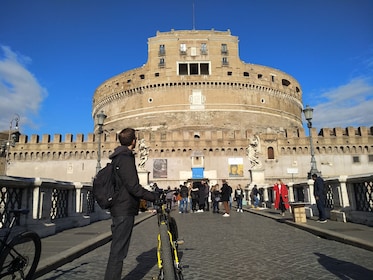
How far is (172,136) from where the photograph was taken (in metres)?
35.2

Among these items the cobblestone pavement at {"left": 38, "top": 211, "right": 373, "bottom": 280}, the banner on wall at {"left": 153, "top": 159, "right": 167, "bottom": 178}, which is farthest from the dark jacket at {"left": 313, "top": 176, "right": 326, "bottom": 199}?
the banner on wall at {"left": 153, "top": 159, "right": 167, "bottom": 178}

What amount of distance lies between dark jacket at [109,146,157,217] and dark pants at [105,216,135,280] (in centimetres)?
8

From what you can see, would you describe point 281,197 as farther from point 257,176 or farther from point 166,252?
point 257,176

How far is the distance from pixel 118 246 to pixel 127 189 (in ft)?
1.77

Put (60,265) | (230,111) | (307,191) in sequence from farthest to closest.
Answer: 1. (230,111)
2. (307,191)
3. (60,265)

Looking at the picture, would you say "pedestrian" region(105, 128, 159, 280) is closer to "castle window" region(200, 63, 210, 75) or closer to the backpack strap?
the backpack strap

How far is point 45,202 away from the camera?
6.64m

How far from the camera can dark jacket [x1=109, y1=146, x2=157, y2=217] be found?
287 centimetres

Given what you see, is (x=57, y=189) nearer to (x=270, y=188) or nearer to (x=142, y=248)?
(x=142, y=248)

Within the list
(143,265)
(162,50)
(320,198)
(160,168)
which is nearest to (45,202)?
(143,265)

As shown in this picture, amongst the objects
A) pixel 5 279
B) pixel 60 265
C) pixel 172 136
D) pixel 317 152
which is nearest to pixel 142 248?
pixel 60 265

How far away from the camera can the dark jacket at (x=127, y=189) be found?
9.41 ft

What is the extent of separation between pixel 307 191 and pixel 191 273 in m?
8.39

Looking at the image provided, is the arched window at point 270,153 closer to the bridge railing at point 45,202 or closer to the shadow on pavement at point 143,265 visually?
→ the bridge railing at point 45,202
